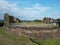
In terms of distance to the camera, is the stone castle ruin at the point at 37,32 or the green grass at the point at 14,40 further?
the stone castle ruin at the point at 37,32

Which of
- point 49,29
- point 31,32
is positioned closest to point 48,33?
point 49,29

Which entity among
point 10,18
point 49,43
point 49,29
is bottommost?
point 49,43

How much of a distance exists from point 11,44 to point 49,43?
3.64 metres

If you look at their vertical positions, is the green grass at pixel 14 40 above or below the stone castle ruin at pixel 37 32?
below

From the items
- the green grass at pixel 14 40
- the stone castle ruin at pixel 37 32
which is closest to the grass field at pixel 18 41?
the green grass at pixel 14 40

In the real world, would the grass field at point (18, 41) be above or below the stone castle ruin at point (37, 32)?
below

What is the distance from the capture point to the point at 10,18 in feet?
67.4

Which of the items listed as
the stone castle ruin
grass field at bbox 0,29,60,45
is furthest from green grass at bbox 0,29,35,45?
the stone castle ruin

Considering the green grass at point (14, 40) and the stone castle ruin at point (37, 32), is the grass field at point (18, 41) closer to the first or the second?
the green grass at point (14, 40)

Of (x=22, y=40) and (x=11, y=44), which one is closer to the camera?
(x=11, y=44)

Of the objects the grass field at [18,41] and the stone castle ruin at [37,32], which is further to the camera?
the stone castle ruin at [37,32]

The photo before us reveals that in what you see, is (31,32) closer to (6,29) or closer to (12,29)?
(12,29)

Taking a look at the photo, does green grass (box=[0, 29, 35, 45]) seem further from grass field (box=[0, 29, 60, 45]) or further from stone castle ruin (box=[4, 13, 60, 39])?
stone castle ruin (box=[4, 13, 60, 39])

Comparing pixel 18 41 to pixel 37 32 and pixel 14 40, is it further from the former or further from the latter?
pixel 37 32
